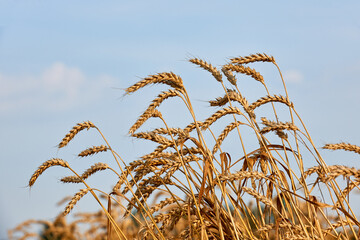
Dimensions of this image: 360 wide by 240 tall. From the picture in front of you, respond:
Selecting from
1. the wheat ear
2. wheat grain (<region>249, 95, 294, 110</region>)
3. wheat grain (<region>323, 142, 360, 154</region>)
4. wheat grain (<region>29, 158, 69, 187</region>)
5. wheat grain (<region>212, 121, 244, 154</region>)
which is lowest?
wheat grain (<region>323, 142, 360, 154</region>)

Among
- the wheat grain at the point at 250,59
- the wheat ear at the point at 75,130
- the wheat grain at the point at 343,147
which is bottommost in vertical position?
the wheat grain at the point at 343,147

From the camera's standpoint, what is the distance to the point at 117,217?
652cm

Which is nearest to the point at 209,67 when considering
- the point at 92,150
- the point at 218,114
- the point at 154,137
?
the point at 218,114

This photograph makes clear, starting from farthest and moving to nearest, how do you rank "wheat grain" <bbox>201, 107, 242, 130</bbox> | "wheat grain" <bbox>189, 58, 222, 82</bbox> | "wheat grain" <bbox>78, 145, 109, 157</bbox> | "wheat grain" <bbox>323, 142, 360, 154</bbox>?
"wheat grain" <bbox>78, 145, 109, 157</bbox>
"wheat grain" <bbox>189, 58, 222, 82</bbox>
"wheat grain" <bbox>201, 107, 242, 130</bbox>
"wheat grain" <bbox>323, 142, 360, 154</bbox>

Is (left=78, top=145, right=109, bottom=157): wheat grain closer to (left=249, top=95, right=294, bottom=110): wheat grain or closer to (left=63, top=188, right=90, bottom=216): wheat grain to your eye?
(left=63, top=188, right=90, bottom=216): wheat grain

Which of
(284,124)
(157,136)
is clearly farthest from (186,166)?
(284,124)

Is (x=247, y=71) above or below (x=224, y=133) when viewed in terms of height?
above

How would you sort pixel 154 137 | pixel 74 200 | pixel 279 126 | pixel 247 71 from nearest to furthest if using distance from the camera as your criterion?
pixel 279 126 → pixel 154 137 → pixel 74 200 → pixel 247 71

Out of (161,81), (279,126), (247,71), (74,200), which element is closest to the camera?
(279,126)

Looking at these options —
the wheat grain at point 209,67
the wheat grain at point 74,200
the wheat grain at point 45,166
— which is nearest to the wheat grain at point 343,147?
the wheat grain at point 209,67

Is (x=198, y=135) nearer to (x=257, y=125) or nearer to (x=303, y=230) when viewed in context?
(x=257, y=125)

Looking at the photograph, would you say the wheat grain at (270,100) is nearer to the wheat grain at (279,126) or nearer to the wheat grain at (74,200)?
the wheat grain at (279,126)

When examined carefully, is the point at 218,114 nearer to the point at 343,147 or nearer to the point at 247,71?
the point at 247,71

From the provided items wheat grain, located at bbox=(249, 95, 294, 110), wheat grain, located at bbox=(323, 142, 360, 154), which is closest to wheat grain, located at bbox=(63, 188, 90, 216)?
wheat grain, located at bbox=(249, 95, 294, 110)
